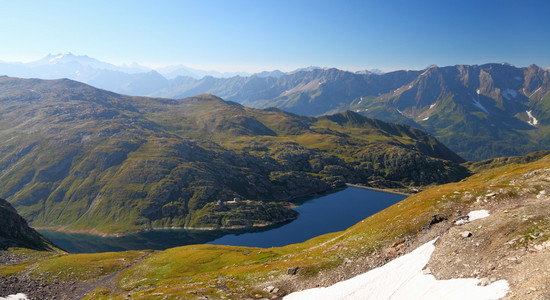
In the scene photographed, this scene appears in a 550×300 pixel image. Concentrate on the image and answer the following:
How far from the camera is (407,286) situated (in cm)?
3491

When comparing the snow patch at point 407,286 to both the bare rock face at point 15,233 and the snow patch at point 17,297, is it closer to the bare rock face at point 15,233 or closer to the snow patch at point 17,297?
the snow patch at point 17,297

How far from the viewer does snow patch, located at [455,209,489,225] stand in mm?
44875

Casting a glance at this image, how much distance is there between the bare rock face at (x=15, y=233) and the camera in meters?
101

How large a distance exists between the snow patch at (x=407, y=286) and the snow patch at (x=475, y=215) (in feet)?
25.7

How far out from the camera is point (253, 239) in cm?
18212

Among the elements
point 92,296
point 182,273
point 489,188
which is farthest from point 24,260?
point 489,188

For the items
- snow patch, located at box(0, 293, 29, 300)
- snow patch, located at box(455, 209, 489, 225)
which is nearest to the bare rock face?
snow patch, located at box(0, 293, 29, 300)

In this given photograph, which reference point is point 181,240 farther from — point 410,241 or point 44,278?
point 410,241

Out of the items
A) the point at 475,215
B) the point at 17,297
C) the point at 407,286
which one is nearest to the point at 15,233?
the point at 17,297

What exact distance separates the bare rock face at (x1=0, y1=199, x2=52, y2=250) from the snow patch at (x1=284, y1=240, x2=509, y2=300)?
373ft

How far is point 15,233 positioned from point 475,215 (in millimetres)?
148031

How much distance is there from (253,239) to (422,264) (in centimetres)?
15408

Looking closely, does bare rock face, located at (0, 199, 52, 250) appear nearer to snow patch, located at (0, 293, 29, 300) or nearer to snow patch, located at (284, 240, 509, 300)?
snow patch, located at (0, 293, 29, 300)

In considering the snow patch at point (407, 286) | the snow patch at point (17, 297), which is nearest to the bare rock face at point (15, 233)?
the snow patch at point (17, 297)
